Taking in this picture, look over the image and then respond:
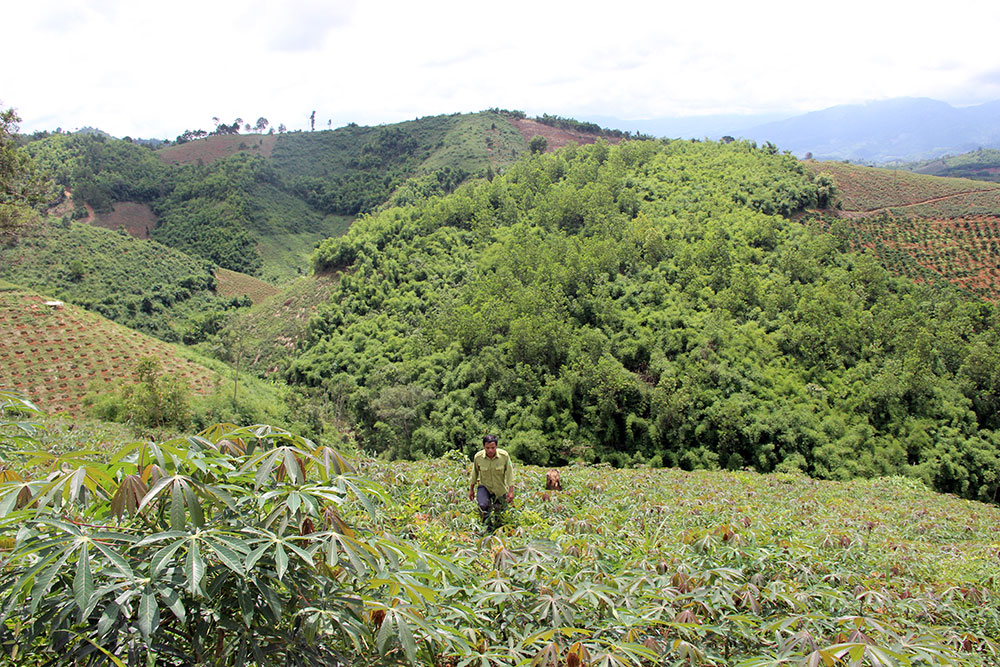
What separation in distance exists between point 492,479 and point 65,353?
1242 inches

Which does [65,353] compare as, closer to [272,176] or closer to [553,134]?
[272,176]

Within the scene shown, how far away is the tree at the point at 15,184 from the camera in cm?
2233

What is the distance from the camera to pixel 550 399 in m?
27.6

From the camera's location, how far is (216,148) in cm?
9031

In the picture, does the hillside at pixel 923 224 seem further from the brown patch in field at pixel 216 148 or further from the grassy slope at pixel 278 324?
the brown patch in field at pixel 216 148

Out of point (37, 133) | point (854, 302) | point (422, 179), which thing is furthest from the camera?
point (37, 133)

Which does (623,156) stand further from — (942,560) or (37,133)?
(37,133)

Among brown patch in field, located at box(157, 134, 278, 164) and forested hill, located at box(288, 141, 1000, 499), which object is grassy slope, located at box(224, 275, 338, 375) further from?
brown patch in field, located at box(157, 134, 278, 164)

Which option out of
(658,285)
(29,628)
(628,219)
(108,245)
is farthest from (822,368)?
(108,245)

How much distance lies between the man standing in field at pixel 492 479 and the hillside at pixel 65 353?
2305 cm

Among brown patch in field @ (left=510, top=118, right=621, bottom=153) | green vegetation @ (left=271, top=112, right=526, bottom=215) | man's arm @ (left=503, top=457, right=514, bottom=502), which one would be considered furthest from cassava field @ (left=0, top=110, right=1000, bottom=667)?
brown patch in field @ (left=510, top=118, right=621, bottom=153)

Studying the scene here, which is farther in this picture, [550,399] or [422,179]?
[422,179]

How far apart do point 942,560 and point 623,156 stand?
45.4 metres

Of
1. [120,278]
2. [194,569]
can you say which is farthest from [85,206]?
[194,569]
